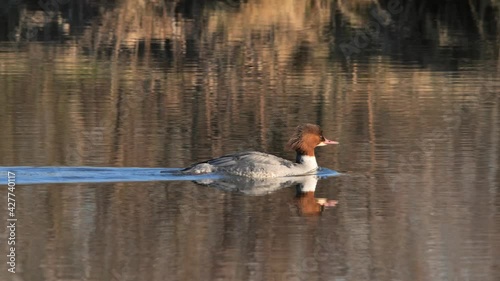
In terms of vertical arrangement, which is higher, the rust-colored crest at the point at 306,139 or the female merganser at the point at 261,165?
the rust-colored crest at the point at 306,139

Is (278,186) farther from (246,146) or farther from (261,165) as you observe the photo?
(246,146)

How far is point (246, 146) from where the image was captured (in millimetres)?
15055

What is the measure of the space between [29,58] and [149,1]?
9.26 meters

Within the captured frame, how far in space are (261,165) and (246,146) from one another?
71.6 inches

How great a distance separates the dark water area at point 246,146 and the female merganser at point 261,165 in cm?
24

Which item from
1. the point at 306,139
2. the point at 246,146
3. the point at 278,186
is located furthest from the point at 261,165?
the point at 246,146

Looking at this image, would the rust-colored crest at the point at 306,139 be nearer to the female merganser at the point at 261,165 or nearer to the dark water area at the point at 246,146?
the female merganser at the point at 261,165

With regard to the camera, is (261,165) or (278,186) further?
(261,165)

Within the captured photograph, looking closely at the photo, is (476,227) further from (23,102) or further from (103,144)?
(23,102)

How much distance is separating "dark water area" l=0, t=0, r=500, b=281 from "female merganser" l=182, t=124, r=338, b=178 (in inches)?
9.4

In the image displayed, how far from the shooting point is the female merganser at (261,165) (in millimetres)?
13117

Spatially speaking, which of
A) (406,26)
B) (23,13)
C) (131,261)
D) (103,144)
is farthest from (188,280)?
(23,13)

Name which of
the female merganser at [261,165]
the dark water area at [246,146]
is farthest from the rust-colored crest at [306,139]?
the dark water area at [246,146]

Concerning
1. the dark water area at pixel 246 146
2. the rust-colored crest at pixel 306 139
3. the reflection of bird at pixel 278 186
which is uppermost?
the rust-colored crest at pixel 306 139
